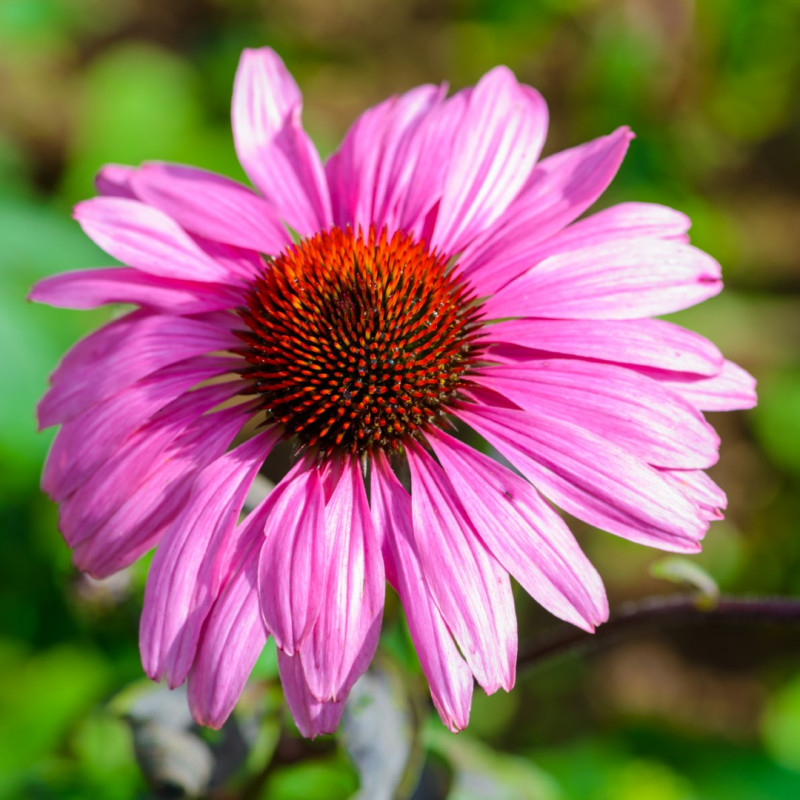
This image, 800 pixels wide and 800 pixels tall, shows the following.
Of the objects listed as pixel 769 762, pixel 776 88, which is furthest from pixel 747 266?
pixel 769 762

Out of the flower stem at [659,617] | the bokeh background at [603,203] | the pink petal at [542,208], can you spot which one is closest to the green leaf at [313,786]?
the bokeh background at [603,203]

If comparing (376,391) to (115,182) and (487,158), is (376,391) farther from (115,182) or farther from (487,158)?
(115,182)

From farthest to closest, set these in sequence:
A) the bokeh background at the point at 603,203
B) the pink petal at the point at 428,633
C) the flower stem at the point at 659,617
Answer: the bokeh background at the point at 603,203
the flower stem at the point at 659,617
the pink petal at the point at 428,633

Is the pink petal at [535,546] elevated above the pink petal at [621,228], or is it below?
below

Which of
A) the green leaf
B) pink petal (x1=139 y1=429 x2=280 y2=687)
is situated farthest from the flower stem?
the green leaf

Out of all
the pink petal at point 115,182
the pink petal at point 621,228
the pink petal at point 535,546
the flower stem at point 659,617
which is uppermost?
the pink petal at point 115,182

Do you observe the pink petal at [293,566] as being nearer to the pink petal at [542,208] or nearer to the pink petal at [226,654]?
the pink petal at [226,654]

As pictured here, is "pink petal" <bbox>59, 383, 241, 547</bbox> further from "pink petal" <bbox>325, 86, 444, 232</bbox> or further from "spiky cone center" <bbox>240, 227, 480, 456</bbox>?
"pink petal" <bbox>325, 86, 444, 232</bbox>
